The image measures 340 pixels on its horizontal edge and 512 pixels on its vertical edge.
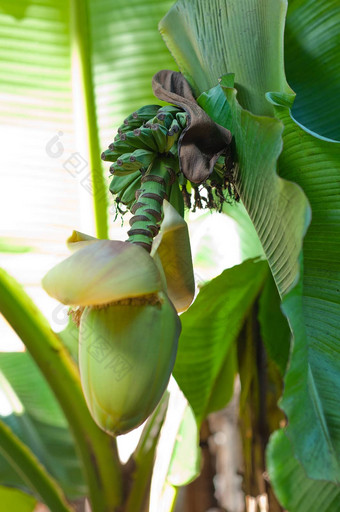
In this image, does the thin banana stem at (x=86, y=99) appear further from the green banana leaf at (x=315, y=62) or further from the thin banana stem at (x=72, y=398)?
the green banana leaf at (x=315, y=62)

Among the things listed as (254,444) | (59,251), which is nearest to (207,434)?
(254,444)

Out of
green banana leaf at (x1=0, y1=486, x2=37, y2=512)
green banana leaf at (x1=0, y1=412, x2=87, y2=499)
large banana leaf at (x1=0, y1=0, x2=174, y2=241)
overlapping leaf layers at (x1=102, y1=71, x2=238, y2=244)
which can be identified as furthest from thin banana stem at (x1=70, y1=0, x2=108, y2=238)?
green banana leaf at (x1=0, y1=486, x2=37, y2=512)

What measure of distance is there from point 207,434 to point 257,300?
0.35m

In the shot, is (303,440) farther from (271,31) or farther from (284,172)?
(271,31)

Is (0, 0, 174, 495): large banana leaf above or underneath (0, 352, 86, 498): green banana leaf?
above

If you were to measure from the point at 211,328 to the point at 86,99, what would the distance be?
32 cm

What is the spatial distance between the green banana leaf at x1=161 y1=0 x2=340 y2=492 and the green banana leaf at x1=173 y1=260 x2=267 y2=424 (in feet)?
0.69

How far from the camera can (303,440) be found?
331mm

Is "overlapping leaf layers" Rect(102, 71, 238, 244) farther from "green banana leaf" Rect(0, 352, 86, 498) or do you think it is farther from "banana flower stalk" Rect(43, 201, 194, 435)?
"green banana leaf" Rect(0, 352, 86, 498)

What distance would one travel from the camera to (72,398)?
668 mm

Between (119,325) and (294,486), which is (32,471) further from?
(119,325)

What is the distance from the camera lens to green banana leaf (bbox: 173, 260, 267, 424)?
62cm

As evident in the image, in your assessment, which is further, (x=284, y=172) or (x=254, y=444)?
(x=254, y=444)

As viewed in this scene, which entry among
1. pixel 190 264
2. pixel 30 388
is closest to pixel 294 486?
pixel 190 264
